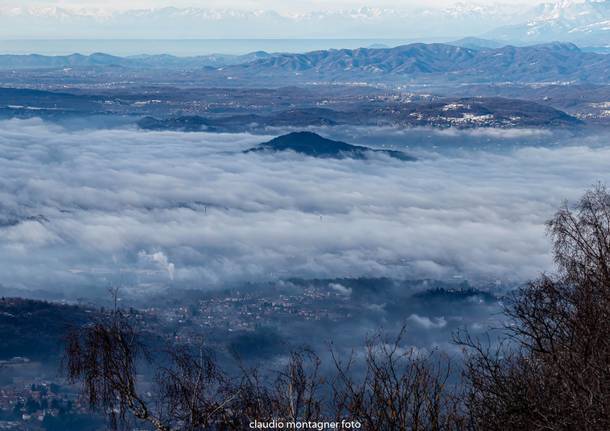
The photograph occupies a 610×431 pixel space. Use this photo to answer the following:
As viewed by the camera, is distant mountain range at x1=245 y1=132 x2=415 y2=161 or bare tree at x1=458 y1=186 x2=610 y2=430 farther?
distant mountain range at x1=245 y1=132 x2=415 y2=161

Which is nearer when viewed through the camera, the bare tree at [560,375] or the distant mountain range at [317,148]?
the bare tree at [560,375]

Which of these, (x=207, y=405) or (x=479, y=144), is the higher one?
(x=479, y=144)

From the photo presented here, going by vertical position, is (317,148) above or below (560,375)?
above


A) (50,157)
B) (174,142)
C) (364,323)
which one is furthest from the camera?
(174,142)

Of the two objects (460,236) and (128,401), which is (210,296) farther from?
(128,401)

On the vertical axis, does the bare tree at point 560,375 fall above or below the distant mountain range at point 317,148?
below

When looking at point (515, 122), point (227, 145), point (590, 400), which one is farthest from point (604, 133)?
point (590, 400)

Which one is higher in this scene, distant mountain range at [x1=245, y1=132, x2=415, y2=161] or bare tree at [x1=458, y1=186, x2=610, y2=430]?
distant mountain range at [x1=245, y1=132, x2=415, y2=161]

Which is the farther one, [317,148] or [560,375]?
[317,148]
